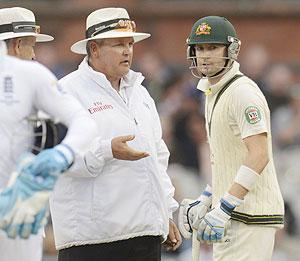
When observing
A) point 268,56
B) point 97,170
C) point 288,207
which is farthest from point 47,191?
point 268,56

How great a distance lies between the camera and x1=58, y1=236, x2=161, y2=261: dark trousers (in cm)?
689

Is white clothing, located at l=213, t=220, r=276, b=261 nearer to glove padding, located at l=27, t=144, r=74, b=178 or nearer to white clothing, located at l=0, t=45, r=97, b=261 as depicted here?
white clothing, located at l=0, t=45, r=97, b=261

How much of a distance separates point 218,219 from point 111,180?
24.4 inches

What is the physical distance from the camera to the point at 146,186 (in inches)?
272

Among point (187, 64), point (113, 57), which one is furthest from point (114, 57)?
point (187, 64)

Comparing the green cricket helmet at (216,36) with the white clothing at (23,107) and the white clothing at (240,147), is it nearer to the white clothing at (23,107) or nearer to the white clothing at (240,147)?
the white clothing at (240,147)

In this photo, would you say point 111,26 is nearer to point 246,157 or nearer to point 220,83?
point 220,83

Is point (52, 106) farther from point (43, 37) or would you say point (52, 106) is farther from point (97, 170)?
point (43, 37)

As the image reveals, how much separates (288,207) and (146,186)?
645 cm

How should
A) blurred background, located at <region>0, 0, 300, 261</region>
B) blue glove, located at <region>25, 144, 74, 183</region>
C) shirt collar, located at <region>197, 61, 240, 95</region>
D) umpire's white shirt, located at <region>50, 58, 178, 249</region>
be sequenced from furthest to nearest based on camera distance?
blurred background, located at <region>0, 0, 300, 261</region>, shirt collar, located at <region>197, 61, 240, 95</region>, umpire's white shirt, located at <region>50, 58, 178, 249</region>, blue glove, located at <region>25, 144, 74, 183</region>

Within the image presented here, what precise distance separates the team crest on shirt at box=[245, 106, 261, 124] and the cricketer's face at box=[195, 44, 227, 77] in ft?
1.21

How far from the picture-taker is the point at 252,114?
6699 mm

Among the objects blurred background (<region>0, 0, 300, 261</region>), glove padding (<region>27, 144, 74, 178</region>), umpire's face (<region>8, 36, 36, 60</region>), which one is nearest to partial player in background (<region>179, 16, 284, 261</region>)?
umpire's face (<region>8, 36, 36, 60</region>)

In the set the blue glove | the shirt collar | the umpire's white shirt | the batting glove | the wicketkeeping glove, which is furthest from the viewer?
the wicketkeeping glove
